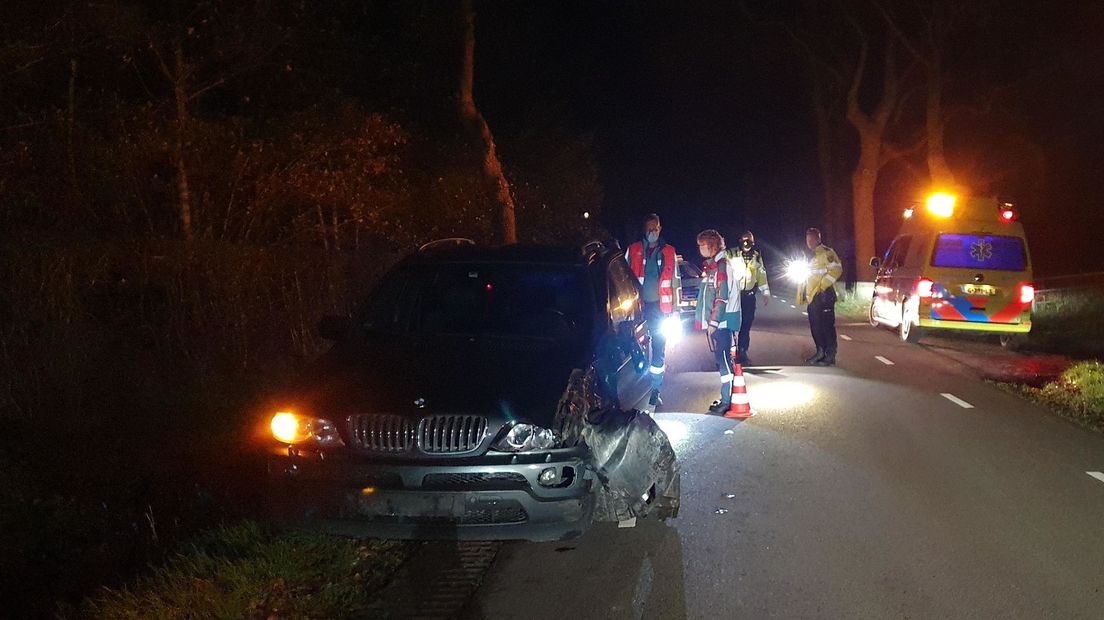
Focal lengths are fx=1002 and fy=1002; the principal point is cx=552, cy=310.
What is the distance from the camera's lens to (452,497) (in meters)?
5.21

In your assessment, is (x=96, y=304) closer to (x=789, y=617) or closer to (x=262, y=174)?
(x=262, y=174)

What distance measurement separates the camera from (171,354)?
1048 centimetres

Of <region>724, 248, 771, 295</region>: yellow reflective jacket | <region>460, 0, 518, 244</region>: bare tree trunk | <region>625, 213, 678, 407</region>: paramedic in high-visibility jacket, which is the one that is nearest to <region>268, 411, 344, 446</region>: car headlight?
<region>625, 213, 678, 407</region>: paramedic in high-visibility jacket

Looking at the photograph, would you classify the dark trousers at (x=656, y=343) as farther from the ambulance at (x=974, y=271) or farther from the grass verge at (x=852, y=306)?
the grass verge at (x=852, y=306)

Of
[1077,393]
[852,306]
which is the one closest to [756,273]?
[1077,393]

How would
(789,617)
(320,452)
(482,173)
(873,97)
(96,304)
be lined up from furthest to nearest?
1. (873,97)
2. (482,173)
3. (96,304)
4. (320,452)
5. (789,617)

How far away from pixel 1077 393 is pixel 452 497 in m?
8.53

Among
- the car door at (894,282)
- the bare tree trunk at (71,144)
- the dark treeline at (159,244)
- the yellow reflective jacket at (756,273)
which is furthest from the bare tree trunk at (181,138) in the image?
the car door at (894,282)

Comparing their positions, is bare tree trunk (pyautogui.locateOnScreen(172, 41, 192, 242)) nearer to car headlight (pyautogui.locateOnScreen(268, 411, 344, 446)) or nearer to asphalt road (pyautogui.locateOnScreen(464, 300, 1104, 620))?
asphalt road (pyautogui.locateOnScreen(464, 300, 1104, 620))

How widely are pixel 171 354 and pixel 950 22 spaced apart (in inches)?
865

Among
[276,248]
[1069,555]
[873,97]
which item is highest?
[873,97]

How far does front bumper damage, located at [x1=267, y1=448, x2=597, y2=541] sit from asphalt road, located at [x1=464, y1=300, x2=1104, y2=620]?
0.38 m

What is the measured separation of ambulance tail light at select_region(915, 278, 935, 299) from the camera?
611 inches

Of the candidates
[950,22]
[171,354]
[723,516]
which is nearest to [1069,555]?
[723,516]
